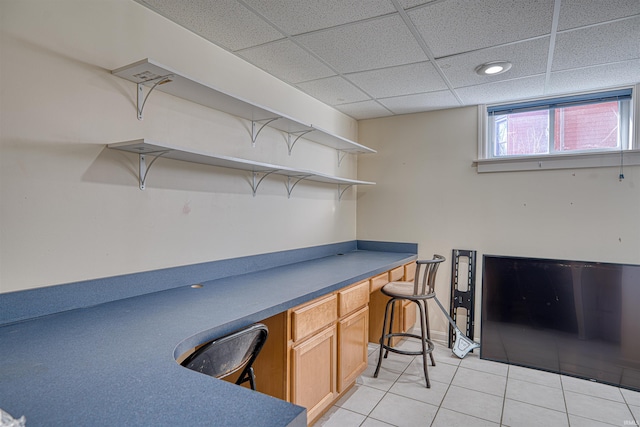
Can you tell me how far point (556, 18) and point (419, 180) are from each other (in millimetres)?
1936

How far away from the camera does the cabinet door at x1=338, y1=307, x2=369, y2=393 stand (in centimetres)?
229

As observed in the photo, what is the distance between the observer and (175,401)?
840 mm

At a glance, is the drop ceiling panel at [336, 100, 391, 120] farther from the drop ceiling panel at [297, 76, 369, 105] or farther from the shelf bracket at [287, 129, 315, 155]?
the shelf bracket at [287, 129, 315, 155]

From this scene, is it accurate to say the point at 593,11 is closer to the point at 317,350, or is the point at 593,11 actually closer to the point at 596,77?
the point at 596,77

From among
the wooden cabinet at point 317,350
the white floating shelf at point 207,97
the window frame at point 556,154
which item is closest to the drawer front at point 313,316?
the wooden cabinet at point 317,350

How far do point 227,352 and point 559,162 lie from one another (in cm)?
313

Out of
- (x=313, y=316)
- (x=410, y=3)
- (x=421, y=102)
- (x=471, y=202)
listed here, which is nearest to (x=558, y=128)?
(x=471, y=202)

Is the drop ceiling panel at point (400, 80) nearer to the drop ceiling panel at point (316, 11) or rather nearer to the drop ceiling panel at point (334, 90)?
the drop ceiling panel at point (334, 90)

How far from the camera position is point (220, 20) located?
191 cm

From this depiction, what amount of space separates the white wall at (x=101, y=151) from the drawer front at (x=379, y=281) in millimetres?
1006

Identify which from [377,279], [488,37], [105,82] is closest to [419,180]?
[377,279]

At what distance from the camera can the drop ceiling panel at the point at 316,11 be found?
1765 millimetres

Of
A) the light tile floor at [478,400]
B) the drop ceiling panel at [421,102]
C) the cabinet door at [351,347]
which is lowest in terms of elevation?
the light tile floor at [478,400]

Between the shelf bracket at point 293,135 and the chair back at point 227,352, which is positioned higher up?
the shelf bracket at point 293,135
